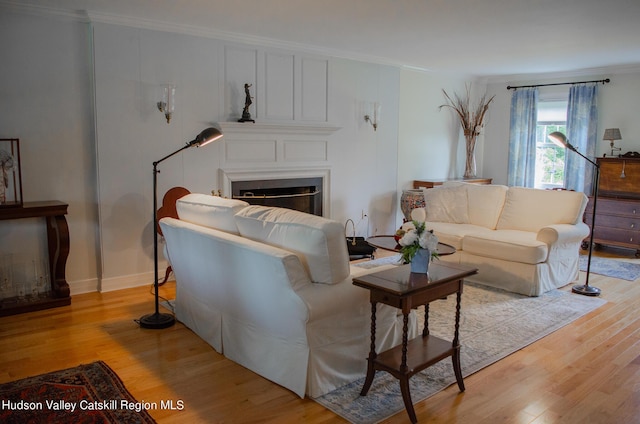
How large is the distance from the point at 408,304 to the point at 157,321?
211 centimetres

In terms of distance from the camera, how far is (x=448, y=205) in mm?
5715

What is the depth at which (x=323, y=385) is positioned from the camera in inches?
110

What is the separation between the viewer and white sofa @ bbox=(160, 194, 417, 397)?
8.96 feet

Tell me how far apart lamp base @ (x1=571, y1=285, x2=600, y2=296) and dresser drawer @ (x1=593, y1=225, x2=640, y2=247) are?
2024 millimetres

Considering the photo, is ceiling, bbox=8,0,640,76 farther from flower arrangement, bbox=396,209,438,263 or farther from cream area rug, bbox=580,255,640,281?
cream area rug, bbox=580,255,640,281

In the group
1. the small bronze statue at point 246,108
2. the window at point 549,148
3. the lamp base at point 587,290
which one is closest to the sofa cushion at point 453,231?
the lamp base at point 587,290

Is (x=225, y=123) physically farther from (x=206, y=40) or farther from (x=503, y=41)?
(x=503, y=41)

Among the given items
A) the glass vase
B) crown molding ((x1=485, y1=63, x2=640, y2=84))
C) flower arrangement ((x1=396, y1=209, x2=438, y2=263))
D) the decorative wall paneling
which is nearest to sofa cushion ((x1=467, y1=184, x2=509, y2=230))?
the decorative wall paneling

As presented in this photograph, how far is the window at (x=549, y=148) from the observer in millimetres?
7539

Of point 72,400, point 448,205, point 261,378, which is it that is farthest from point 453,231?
point 72,400

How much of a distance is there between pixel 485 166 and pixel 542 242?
392 centimetres

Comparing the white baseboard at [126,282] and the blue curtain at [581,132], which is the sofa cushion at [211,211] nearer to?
the white baseboard at [126,282]

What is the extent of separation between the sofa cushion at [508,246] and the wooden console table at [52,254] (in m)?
3.68

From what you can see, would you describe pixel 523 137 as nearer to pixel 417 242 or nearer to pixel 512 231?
pixel 512 231
